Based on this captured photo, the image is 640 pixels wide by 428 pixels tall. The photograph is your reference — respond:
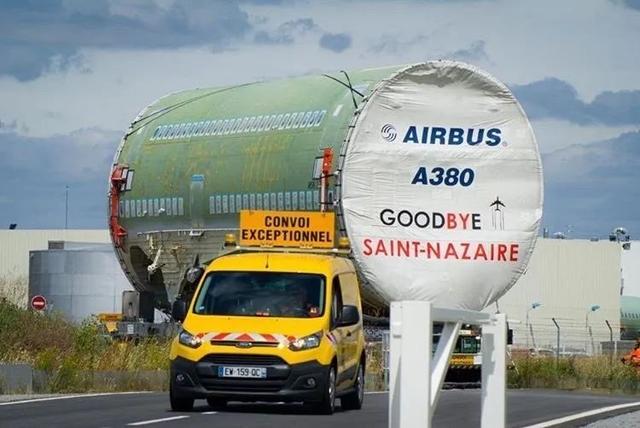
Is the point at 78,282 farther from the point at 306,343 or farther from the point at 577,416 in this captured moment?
the point at 577,416

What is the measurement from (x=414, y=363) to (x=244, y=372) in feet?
35.5

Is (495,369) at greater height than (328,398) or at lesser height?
greater

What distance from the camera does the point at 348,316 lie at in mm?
20375

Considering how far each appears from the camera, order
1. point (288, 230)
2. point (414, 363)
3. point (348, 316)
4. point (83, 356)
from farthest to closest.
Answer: point (83, 356) < point (288, 230) < point (348, 316) < point (414, 363)

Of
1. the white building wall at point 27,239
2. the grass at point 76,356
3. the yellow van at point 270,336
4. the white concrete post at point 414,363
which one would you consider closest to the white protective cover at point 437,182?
the grass at point 76,356

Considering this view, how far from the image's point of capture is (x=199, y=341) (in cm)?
1948

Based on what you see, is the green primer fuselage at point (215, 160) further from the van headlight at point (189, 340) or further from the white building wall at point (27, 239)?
the white building wall at point (27, 239)

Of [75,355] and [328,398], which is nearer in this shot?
[328,398]

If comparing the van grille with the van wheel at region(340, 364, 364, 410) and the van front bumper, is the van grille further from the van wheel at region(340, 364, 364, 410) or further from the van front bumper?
the van wheel at region(340, 364, 364, 410)

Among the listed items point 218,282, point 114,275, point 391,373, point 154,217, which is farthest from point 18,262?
point 391,373

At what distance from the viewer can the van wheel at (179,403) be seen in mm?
19406

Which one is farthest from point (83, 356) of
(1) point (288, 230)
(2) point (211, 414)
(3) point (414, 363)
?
(3) point (414, 363)

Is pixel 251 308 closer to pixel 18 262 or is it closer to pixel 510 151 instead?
pixel 510 151

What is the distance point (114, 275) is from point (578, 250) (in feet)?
104
